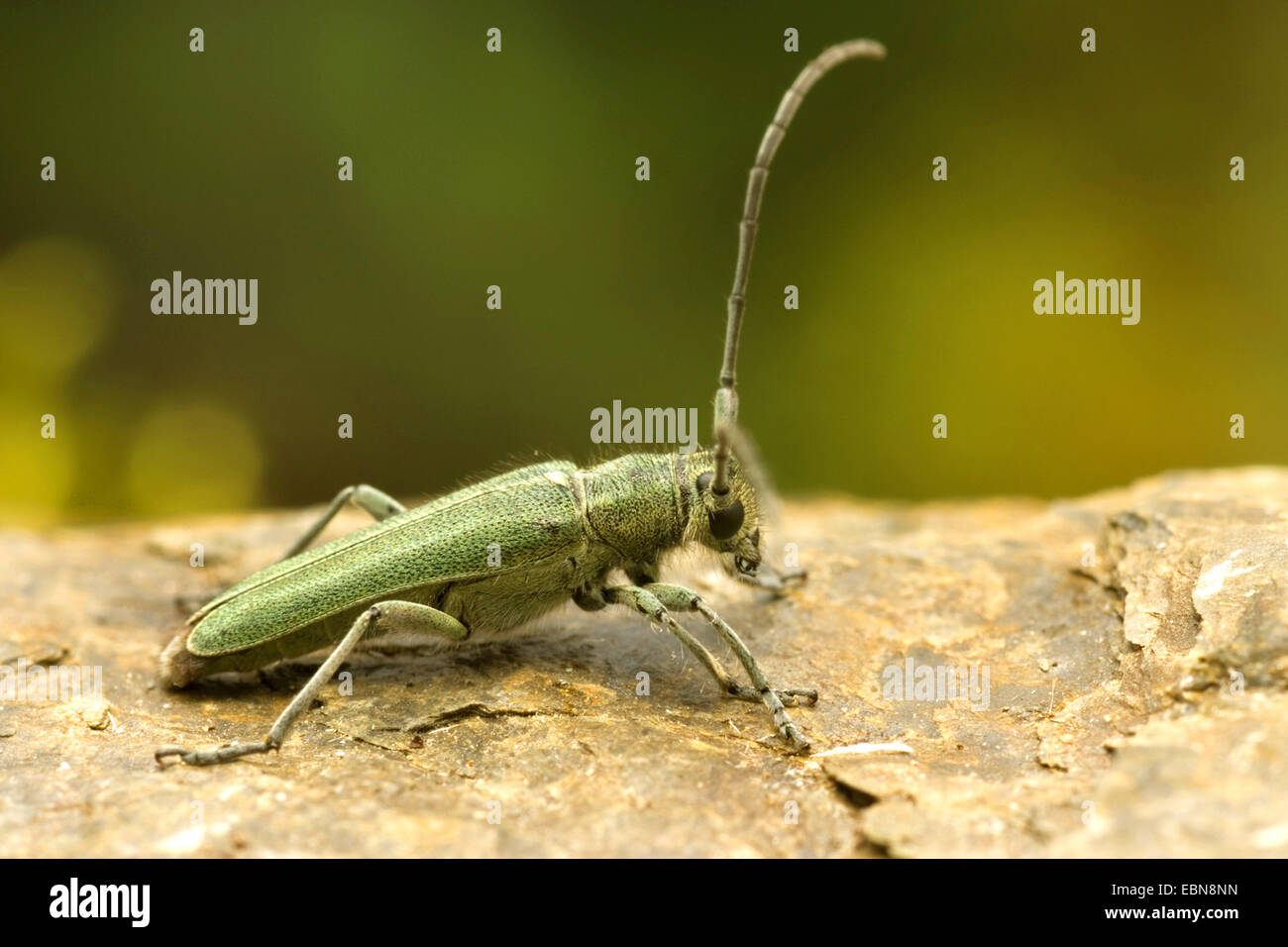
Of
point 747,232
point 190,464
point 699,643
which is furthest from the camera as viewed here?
point 190,464

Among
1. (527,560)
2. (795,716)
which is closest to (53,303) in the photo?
(527,560)

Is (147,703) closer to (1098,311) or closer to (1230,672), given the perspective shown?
(1230,672)

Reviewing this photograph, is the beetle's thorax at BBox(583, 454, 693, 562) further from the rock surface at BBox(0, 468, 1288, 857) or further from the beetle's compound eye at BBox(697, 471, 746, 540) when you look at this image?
the rock surface at BBox(0, 468, 1288, 857)

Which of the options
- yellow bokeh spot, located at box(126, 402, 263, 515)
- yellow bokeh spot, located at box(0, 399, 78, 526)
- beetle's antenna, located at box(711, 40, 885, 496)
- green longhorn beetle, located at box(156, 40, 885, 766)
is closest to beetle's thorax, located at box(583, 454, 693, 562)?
green longhorn beetle, located at box(156, 40, 885, 766)

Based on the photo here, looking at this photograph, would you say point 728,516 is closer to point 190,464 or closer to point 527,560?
point 527,560

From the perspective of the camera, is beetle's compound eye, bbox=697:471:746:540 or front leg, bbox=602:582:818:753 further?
beetle's compound eye, bbox=697:471:746:540

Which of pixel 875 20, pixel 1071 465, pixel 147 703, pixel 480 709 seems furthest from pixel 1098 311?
pixel 147 703

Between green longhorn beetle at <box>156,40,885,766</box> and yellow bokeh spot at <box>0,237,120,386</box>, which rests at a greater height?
yellow bokeh spot at <box>0,237,120,386</box>
